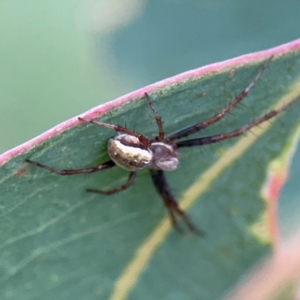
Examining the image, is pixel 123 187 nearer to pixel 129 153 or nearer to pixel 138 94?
pixel 129 153

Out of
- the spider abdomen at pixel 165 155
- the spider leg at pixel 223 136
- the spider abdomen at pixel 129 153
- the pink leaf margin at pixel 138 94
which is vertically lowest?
the spider abdomen at pixel 165 155

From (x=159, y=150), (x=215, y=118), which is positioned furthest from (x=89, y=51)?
(x=215, y=118)

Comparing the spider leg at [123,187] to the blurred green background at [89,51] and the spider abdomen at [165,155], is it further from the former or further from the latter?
the blurred green background at [89,51]

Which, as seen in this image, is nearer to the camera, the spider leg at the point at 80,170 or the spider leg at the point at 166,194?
the spider leg at the point at 80,170

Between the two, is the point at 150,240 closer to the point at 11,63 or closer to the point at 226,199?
the point at 226,199

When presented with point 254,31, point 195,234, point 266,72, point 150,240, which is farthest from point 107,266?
point 254,31

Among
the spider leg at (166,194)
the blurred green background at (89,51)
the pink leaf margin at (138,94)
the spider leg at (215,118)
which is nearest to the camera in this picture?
the pink leaf margin at (138,94)

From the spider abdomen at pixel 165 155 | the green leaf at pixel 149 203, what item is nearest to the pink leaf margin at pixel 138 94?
the green leaf at pixel 149 203

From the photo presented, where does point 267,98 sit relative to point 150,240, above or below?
above
